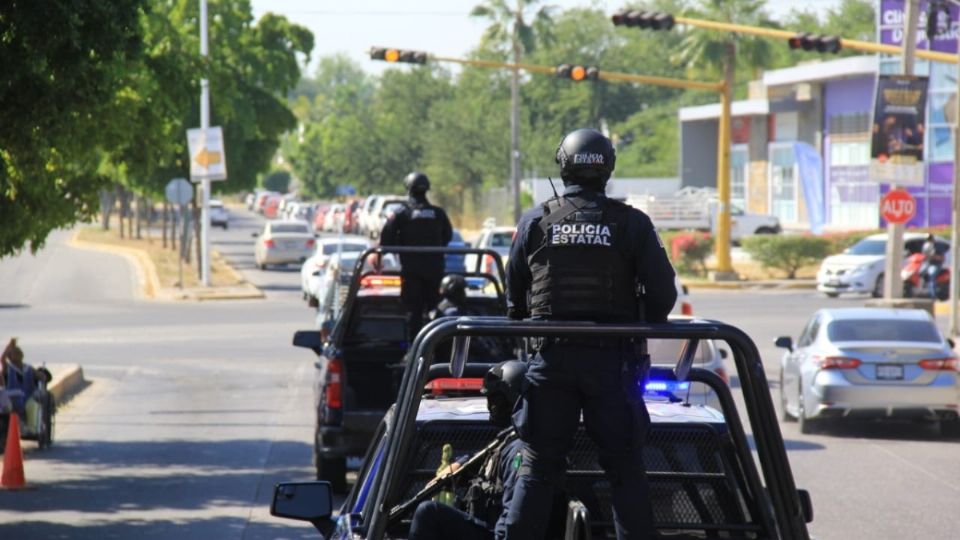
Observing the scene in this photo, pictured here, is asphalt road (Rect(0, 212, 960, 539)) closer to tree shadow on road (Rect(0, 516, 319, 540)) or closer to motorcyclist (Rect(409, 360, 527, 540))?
tree shadow on road (Rect(0, 516, 319, 540))

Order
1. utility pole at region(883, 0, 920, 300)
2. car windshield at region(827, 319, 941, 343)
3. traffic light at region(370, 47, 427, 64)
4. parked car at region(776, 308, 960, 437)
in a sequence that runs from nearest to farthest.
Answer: parked car at region(776, 308, 960, 437), car windshield at region(827, 319, 941, 343), utility pole at region(883, 0, 920, 300), traffic light at region(370, 47, 427, 64)

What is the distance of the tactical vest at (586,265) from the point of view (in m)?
4.56

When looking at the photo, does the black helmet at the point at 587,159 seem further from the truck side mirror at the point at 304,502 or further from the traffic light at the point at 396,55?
the traffic light at the point at 396,55

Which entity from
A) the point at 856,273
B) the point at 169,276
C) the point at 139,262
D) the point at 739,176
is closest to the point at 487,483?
the point at 856,273

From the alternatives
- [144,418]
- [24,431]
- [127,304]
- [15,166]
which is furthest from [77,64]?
[127,304]

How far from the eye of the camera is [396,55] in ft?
116

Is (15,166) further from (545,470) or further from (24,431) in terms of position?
(545,470)

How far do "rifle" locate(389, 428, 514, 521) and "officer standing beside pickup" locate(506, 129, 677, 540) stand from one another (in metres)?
0.43

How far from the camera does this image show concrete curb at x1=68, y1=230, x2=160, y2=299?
43000mm

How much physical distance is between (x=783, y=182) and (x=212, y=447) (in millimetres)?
57879

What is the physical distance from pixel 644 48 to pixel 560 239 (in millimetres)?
97599

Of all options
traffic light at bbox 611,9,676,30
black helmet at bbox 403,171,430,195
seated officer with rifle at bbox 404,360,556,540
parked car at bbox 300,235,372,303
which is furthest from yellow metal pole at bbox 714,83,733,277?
seated officer with rifle at bbox 404,360,556,540

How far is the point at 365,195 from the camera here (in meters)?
100

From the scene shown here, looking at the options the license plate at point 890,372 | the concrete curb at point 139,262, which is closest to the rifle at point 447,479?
the license plate at point 890,372
